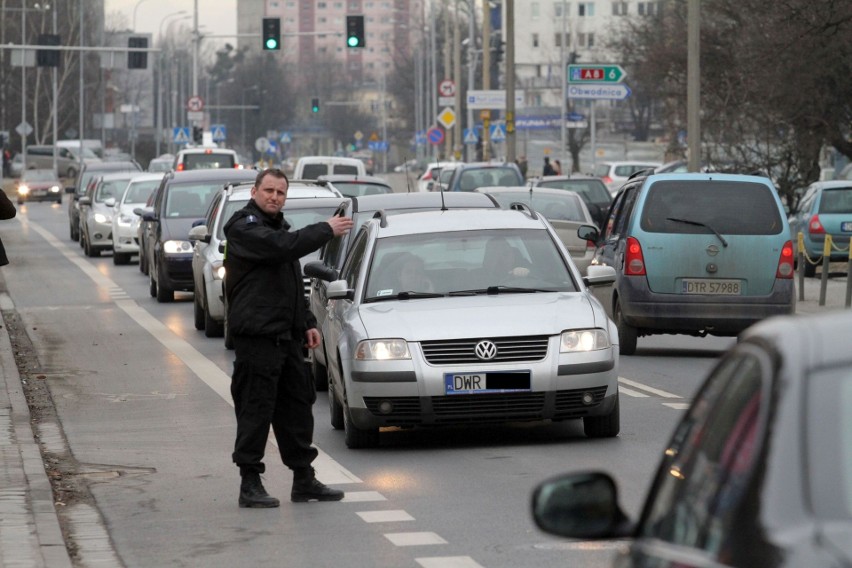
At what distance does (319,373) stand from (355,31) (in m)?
38.7

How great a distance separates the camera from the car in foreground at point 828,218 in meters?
31.0

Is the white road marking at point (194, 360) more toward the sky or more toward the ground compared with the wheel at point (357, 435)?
more toward the ground

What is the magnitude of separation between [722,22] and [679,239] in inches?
1145

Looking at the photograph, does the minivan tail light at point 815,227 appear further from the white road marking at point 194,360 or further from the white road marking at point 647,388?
the white road marking at point 647,388

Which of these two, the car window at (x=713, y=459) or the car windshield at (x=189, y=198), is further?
the car windshield at (x=189, y=198)

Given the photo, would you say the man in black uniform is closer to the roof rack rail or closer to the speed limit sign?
the roof rack rail

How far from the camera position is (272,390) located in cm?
943

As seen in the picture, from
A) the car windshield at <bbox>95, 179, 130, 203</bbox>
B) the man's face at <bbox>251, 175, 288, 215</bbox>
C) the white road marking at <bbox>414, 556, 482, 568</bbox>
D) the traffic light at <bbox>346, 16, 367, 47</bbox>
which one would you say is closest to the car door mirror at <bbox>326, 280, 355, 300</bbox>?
the man's face at <bbox>251, 175, 288, 215</bbox>

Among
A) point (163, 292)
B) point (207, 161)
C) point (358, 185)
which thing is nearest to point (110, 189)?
point (207, 161)

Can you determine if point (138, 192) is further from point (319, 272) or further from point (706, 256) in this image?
point (319, 272)

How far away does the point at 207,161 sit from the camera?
49.6 meters

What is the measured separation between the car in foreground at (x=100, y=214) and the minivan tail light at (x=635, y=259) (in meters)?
20.1

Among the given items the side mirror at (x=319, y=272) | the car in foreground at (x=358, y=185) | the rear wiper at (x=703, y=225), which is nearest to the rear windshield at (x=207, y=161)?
the car in foreground at (x=358, y=185)

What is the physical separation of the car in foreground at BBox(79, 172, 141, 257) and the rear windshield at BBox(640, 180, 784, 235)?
20.3 meters
